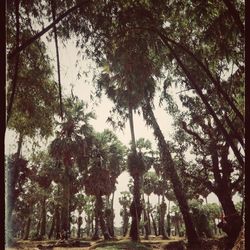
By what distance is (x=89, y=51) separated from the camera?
9445 mm

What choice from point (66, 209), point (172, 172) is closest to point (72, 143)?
point (66, 209)

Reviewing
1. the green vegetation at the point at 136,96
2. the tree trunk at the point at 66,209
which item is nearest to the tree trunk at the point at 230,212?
the green vegetation at the point at 136,96

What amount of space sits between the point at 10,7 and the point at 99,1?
82.0 inches

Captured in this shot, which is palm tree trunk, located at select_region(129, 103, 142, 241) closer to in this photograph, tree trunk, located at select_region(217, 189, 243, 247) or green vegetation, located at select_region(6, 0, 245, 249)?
green vegetation, located at select_region(6, 0, 245, 249)

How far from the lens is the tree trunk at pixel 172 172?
21.8 meters

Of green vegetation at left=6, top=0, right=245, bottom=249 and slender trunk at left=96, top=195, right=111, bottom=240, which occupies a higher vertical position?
green vegetation at left=6, top=0, right=245, bottom=249

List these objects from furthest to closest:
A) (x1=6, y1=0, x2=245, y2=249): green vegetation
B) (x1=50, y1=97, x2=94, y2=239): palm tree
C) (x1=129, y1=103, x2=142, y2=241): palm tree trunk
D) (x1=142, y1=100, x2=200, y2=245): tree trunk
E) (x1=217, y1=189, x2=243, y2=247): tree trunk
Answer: (x1=50, y1=97, x2=94, y2=239): palm tree, (x1=129, y1=103, x2=142, y2=241): palm tree trunk, (x1=142, y1=100, x2=200, y2=245): tree trunk, (x1=217, y1=189, x2=243, y2=247): tree trunk, (x1=6, y1=0, x2=245, y2=249): green vegetation

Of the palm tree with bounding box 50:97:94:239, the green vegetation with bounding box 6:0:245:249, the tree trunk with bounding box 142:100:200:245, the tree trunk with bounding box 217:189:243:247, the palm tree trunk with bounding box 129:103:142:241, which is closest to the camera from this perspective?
the green vegetation with bounding box 6:0:245:249

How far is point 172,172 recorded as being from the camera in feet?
76.0

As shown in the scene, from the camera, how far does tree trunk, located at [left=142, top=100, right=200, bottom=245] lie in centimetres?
2183

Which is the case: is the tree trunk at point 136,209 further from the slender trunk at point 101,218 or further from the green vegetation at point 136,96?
the slender trunk at point 101,218

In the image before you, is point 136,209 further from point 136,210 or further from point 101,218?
point 101,218

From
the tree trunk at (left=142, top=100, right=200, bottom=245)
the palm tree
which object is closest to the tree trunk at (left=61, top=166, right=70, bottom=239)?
the palm tree
